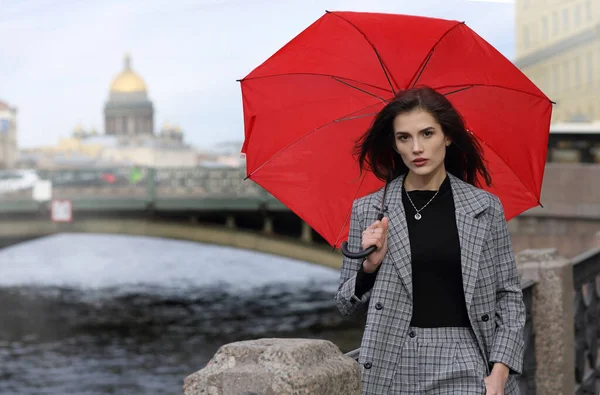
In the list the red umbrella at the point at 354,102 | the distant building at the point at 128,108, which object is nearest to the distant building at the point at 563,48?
the red umbrella at the point at 354,102

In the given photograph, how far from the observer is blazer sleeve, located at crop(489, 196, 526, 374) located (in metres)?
2.29

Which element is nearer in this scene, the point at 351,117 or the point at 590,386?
the point at 351,117

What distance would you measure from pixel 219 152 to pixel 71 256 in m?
21.2

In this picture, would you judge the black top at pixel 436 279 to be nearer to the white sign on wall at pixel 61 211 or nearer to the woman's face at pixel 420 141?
the woman's face at pixel 420 141

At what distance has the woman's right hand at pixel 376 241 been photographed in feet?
7.32

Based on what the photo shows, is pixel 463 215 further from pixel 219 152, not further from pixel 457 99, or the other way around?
pixel 219 152

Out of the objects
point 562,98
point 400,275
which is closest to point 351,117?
point 400,275

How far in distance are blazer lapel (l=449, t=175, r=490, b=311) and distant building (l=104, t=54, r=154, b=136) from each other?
88.8 meters

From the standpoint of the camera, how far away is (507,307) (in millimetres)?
2334

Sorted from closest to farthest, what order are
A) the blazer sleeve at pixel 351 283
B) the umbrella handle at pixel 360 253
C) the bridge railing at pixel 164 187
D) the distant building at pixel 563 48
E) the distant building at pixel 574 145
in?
the umbrella handle at pixel 360 253 → the blazer sleeve at pixel 351 283 → the distant building at pixel 574 145 → the distant building at pixel 563 48 → the bridge railing at pixel 164 187

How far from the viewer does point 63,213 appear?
2548 cm

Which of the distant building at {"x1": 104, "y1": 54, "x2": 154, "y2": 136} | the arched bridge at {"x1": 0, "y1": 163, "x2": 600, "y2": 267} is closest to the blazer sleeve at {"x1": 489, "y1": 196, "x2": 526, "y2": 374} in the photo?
the arched bridge at {"x1": 0, "y1": 163, "x2": 600, "y2": 267}

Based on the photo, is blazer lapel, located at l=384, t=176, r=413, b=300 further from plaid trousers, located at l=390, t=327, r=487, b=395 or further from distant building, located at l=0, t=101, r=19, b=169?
distant building, located at l=0, t=101, r=19, b=169

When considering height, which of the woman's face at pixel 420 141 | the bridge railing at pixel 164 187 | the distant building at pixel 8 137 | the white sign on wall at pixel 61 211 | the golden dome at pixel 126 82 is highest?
the golden dome at pixel 126 82
